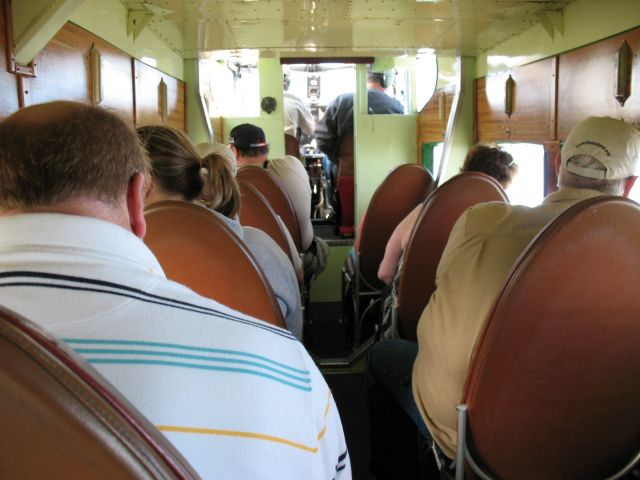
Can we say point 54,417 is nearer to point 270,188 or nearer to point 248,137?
point 270,188

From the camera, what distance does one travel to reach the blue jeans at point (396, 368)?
202cm

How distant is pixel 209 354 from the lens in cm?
69

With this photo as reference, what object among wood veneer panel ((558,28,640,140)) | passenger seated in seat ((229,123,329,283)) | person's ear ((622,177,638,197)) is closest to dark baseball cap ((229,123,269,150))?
passenger seated in seat ((229,123,329,283))

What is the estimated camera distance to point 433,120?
16.8ft

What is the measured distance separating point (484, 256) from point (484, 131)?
2944 millimetres

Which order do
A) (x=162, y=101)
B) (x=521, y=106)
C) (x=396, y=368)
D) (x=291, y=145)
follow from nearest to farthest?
(x=396, y=368) → (x=521, y=106) → (x=162, y=101) → (x=291, y=145)

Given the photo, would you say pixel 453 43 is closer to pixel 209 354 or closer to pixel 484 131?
pixel 484 131

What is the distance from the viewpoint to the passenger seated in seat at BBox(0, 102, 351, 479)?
622 millimetres

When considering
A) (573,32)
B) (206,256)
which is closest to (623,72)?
(573,32)

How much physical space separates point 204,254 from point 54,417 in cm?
104

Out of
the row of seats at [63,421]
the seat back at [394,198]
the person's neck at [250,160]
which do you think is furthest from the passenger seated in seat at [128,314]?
the person's neck at [250,160]

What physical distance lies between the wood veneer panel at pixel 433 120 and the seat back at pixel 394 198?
5.08 feet

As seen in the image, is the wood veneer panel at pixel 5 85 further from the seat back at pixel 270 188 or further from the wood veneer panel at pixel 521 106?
the wood veneer panel at pixel 521 106

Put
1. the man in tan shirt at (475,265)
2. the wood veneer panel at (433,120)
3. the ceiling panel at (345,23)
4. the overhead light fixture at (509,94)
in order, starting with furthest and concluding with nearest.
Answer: the wood veneer panel at (433,120), the overhead light fixture at (509,94), the ceiling panel at (345,23), the man in tan shirt at (475,265)
